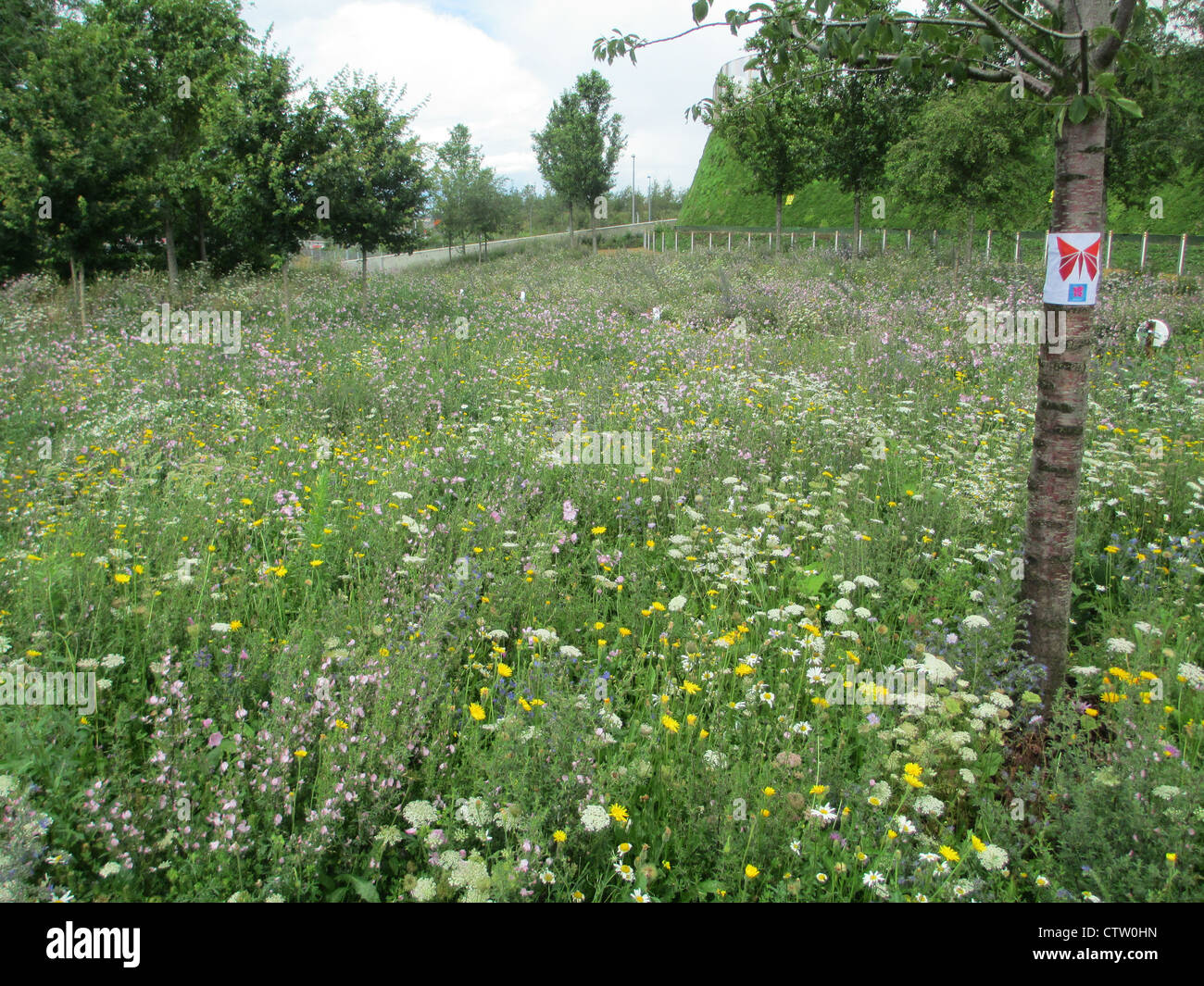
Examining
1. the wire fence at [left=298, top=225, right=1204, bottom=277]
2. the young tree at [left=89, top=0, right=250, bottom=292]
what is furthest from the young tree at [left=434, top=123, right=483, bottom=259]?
the young tree at [left=89, top=0, right=250, bottom=292]

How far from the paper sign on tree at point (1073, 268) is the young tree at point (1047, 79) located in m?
0.05

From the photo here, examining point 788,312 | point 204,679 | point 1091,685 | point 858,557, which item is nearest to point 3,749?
point 204,679

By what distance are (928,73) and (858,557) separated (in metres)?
2.53

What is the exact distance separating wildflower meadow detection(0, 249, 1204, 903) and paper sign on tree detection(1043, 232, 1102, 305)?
1.27m

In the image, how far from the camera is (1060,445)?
314 centimetres

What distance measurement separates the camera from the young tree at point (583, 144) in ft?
123

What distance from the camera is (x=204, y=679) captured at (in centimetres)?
270
